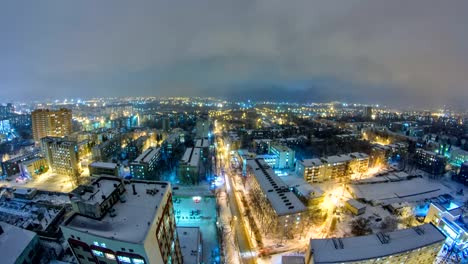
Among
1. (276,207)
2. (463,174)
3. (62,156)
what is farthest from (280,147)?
(62,156)

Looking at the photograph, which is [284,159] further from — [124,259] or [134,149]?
[124,259]

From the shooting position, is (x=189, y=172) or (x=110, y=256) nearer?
(x=110, y=256)

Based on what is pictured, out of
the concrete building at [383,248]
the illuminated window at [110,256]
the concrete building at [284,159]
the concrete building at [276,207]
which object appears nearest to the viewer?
the illuminated window at [110,256]

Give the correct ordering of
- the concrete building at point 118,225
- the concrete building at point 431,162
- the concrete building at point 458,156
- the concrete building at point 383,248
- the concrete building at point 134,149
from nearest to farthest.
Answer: the concrete building at point 118,225 → the concrete building at point 383,248 → the concrete building at point 431,162 → the concrete building at point 458,156 → the concrete building at point 134,149

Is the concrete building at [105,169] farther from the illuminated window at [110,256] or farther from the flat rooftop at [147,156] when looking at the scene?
the illuminated window at [110,256]

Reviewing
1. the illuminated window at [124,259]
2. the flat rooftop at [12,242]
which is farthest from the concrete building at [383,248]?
the flat rooftop at [12,242]

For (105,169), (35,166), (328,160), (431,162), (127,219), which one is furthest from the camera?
(431,162)

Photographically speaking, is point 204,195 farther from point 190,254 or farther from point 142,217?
point 142,217

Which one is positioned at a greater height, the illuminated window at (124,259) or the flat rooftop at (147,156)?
the illuminated window at (124,259)

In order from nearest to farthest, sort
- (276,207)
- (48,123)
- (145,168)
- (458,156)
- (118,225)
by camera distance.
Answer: (118,225) < (276,207) < (145,168) < (458,156) < (48,123)
